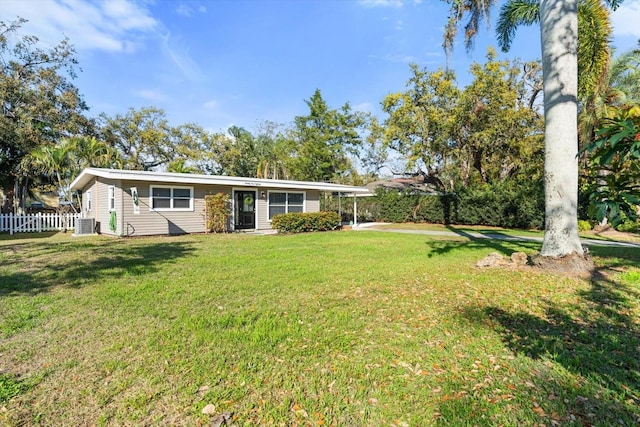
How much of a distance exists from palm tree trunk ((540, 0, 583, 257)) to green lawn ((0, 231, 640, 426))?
978 millimetres

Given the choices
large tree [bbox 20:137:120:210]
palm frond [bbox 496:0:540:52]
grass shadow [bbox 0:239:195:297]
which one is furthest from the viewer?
large tree [bbox 20:137:120:210]

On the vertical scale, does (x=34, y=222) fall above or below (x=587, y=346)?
above

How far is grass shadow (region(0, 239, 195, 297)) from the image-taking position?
224 inches

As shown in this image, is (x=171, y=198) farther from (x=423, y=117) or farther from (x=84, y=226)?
(x=423, y=117)

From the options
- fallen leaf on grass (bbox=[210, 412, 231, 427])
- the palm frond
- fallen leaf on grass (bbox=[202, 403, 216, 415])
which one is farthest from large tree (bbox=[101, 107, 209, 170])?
fallen leaf on grass (bbox=[210, 412, 231, 427])

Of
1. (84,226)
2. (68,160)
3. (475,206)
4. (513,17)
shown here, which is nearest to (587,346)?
(513,17)

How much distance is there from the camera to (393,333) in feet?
12.0

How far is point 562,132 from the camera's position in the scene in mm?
6051

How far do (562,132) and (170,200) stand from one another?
1343cm

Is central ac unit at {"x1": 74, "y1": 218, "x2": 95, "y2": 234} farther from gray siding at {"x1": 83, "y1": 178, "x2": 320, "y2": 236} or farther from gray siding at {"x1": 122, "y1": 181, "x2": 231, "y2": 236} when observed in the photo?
gray siding at {"x1": 122, "y1": 181, "x2": 231, "y2": 236}

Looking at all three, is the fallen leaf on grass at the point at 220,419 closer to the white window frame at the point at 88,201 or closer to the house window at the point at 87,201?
the white window frame at the point at 88,201

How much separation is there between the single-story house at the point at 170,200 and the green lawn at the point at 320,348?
682cm

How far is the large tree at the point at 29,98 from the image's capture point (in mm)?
19220

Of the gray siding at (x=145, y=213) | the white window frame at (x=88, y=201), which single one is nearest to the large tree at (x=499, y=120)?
the gray siding at (x=145, y=213)
